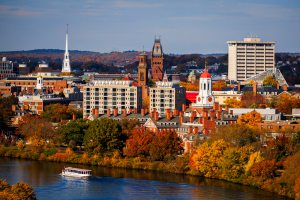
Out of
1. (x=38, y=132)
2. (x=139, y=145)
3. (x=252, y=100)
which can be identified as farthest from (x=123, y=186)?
(x=252, y=100)

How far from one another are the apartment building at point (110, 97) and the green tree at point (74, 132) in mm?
14691

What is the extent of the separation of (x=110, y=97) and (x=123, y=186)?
2666 centimetres

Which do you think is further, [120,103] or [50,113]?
[120,103]

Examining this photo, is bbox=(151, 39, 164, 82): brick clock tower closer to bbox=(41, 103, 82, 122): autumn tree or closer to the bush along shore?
bbox=(41, 103, 82, 122): autumn tree

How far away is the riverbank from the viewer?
4697cm

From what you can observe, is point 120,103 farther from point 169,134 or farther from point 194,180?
point 194,180

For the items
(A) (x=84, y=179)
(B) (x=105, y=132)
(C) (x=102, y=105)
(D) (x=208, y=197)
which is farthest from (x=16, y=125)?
(D) (x=208, y=197)

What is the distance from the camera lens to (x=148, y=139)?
50.4 m

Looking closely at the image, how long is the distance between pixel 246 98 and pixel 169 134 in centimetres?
2642

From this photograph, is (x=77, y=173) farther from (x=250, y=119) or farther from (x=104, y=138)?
(x=250, y=119)

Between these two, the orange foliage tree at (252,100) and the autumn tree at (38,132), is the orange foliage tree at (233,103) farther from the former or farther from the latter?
the autumn tree at (38,132)

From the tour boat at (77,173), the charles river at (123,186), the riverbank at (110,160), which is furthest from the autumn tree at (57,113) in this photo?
the tour boat at (77,173)

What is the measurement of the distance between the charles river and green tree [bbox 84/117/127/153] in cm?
272

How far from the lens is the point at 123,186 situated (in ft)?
142
